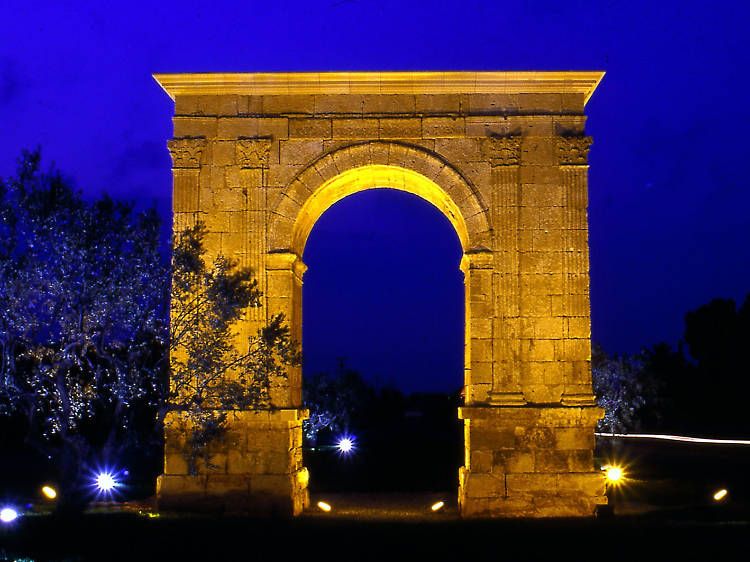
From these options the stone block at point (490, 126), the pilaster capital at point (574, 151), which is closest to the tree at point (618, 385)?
the pilaster capital at point (574, 151)

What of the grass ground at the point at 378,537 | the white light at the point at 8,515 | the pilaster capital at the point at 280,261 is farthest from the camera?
the pilaster capital at the point at 280,261

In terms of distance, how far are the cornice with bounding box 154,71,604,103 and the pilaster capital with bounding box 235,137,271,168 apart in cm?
82

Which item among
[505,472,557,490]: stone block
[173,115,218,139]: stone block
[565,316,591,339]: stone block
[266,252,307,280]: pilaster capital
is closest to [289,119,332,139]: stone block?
[173,115,218,139]: stone block

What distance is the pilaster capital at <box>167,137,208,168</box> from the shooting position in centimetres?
1321

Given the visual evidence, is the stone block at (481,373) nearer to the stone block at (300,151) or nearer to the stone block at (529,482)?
the stone block at (529,482)

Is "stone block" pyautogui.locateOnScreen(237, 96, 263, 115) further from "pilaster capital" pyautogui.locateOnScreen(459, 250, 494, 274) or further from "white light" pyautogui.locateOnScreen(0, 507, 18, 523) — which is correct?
"white light" pyautogui.locateOnScreen(0, 507, 18, 523)

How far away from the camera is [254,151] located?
1325 centimetres

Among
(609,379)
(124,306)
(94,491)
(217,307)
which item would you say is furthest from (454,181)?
(609,379)

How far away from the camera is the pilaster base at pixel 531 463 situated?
496 inches

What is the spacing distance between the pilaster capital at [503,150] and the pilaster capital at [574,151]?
737mm

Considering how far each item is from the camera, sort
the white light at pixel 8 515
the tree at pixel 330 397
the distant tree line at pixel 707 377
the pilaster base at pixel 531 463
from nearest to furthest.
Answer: the white light at pixel 8 515 → the pilaster base at pixel 531 463 → the tree at pixel 330 397 → the distant tree line at pixel 707 377

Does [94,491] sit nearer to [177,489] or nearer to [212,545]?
[177,489]

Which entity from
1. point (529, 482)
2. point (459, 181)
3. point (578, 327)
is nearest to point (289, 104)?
point (459, 181)

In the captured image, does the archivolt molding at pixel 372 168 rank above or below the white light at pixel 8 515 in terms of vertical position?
above
